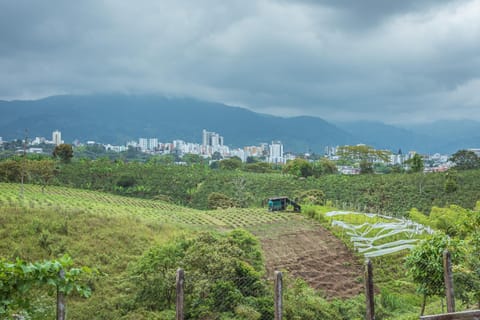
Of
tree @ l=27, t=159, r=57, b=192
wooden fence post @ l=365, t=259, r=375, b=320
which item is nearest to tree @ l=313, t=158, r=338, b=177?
tree @ l=27, t=159, r=57, b=192

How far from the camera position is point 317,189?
143 feet

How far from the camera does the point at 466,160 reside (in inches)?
2034

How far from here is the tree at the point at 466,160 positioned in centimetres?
5082

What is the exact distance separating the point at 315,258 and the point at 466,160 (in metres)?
39.3

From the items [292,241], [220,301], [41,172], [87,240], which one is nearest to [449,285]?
[220,301]

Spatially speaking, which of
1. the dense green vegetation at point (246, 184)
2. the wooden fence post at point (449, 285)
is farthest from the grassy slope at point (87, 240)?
the dense green vegetation at point (246, 184)

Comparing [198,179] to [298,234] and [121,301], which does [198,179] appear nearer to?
[298,234]

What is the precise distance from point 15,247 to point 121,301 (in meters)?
7.26

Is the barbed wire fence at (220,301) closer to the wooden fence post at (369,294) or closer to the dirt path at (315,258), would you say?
the wooden fence post at (369,294)

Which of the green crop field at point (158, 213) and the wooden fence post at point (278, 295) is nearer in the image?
the wooden fence post at point (278, 295)

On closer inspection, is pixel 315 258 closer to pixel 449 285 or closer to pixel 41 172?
pixel 449 285

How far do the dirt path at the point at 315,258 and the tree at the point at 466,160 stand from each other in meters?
33.1

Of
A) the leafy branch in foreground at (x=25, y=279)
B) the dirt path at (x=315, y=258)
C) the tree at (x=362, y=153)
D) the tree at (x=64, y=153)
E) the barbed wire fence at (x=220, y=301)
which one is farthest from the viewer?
the tree at (x=362, y=153)

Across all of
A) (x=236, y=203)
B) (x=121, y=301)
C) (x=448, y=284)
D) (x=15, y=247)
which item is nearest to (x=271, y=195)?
(x=236, y=203)
